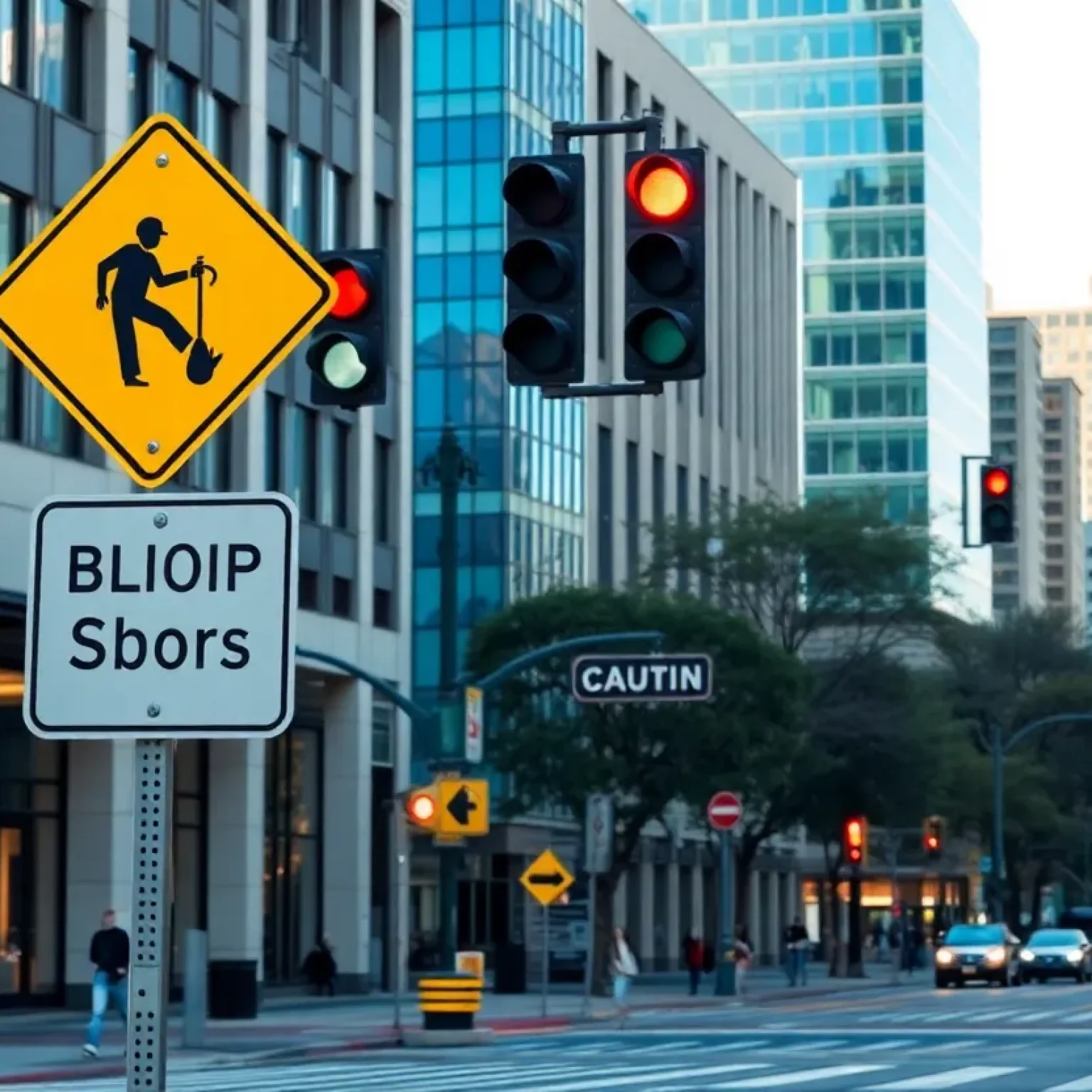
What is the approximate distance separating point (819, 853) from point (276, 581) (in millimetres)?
113214

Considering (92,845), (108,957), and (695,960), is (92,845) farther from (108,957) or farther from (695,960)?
(695,960)

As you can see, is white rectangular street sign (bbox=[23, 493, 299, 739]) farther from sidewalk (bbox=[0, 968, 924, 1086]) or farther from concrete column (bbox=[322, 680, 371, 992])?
concrete column (bbox=[322, 680, 371, 992])

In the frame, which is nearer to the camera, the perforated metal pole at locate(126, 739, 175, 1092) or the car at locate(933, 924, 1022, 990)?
the perforated metal pole at locate(126, 739, 175, 1092)

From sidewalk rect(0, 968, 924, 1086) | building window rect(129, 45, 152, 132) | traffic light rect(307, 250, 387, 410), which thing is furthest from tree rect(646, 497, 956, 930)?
traffic light rect(307, 250, 387, 410)

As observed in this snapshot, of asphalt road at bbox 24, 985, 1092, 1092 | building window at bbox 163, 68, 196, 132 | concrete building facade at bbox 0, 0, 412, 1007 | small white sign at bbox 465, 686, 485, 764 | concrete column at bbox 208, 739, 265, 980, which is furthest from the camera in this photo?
concrete column at bbox 208, 739, 265, 980

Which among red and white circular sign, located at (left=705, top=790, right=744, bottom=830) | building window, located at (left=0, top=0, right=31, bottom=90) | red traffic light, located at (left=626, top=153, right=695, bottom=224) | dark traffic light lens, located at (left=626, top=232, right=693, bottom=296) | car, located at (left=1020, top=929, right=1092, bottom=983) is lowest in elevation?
car, located at (left=1020, top=929, right=1092, bottom=983)

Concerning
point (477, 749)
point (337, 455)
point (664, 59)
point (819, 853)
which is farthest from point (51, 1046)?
point (819, 853)

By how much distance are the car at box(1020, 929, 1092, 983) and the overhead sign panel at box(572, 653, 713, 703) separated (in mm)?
27510

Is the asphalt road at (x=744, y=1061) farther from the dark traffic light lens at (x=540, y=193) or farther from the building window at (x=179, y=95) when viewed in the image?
the building window at (x=179, y=95)

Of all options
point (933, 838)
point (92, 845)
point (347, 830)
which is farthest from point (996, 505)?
point (933, 838)

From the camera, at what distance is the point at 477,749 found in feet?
109

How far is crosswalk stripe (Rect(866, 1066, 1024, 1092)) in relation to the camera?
2214cm

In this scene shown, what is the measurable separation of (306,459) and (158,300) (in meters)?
42.4

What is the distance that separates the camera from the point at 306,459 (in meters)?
47.9
